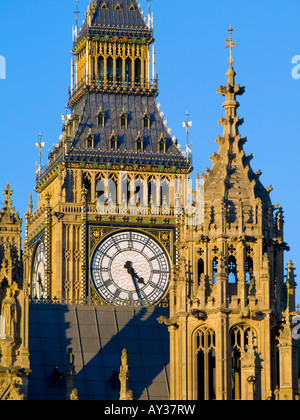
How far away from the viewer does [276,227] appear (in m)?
113

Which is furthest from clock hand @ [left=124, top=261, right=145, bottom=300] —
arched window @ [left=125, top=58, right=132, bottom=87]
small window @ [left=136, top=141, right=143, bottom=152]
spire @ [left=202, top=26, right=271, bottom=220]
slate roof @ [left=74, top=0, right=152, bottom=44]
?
spire @ [left=202, top=26, right=271, bottom=220]

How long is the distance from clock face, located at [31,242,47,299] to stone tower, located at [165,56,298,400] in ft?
73.6

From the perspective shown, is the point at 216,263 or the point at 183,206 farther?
the point at 183,206

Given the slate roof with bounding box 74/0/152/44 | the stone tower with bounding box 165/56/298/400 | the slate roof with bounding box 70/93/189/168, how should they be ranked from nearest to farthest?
1. the stone tower with bounding box 165/56/298/400
2. the slate roof with bounding box 70/93/189/168
3. the slate roof with bounding box 74/0/152/44

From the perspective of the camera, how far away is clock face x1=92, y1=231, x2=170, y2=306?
13175 cm

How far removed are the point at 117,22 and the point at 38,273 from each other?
13.6 m

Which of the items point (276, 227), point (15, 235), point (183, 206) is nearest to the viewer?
point (15, 235)

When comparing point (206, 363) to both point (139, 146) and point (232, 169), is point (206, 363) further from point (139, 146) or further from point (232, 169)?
point (139, 146)

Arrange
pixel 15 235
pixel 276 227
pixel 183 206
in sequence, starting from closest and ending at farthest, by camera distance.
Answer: pixel 15 235 → pixel 276 227 → pixel 183 206

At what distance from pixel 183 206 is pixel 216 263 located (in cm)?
2295

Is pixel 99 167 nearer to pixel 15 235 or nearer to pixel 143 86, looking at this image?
pixel 143 86

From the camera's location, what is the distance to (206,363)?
110500mm

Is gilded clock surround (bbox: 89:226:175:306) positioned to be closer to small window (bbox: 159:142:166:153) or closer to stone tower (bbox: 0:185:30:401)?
small window (bbox: 159:142:166:153)

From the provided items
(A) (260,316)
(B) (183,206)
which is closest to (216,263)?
(A) (260,316)
